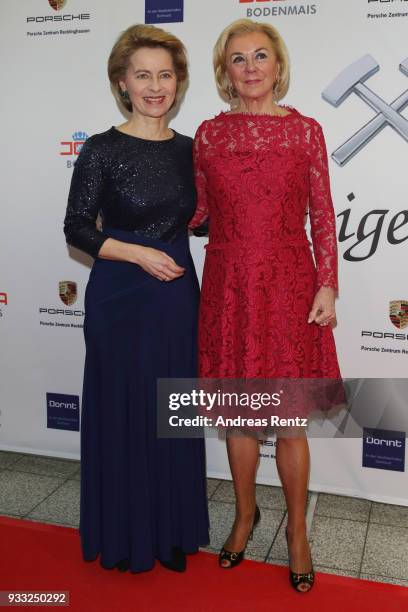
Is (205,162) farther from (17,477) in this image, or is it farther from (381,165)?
(17,477)

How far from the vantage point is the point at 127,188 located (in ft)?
6.35

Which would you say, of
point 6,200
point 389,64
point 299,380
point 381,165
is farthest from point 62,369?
point 389,64

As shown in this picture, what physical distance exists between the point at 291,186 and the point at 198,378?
67cm

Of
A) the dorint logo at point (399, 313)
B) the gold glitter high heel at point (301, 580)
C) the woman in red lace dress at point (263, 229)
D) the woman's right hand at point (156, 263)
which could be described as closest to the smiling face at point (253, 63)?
the woman in red lace dress at point (263, 229)

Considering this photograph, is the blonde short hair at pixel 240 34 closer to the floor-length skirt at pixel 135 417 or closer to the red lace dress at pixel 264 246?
the red lace dress at pixel 264 246

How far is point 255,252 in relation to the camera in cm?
195

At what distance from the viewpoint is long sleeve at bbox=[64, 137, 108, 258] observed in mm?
1935

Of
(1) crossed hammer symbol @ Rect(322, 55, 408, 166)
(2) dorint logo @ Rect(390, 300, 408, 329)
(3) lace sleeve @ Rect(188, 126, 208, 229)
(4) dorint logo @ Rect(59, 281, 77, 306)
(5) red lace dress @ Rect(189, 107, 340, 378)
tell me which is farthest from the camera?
(4) dorint logo @ Rect(59, 281, 77, 306)

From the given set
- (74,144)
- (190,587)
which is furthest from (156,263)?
(74,144)

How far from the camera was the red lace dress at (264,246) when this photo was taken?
1919 mm

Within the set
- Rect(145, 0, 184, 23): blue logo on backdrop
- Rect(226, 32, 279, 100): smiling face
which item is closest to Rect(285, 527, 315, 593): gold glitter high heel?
Rect(226, 32, 279, 100): smiling face

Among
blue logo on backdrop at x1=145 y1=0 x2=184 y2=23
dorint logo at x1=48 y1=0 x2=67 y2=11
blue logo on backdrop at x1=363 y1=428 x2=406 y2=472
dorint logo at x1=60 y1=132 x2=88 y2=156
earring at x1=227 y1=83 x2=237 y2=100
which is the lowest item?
blue logo on backdrop at x1=363 y1=428 x2=406 y2=472

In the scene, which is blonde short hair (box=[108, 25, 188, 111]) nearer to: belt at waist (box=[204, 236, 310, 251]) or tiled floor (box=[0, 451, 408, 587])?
belt at waist (box=[204, 236, 310, 251])

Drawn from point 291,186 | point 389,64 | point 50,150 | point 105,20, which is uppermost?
point 105,20
